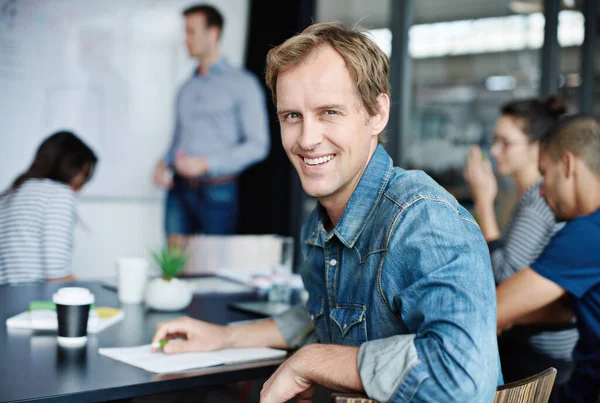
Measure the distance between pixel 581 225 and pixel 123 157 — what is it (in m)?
2.86

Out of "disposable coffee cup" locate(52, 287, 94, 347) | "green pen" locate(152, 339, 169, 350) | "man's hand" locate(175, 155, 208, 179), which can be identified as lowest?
"green pen" locate(152, 339, 169, 350)

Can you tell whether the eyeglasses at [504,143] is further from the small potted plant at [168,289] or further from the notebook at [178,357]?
the notebook at [178,357]

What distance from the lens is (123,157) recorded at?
394cm

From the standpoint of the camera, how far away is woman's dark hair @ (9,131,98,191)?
2828 mm

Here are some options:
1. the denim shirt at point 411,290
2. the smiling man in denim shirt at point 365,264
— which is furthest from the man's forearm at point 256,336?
the denim shirt at point 411,290

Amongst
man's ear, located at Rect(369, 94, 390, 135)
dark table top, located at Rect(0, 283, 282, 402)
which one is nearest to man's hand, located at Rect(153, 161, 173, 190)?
dark table top, located at Rect(0, 283, 282, 402)

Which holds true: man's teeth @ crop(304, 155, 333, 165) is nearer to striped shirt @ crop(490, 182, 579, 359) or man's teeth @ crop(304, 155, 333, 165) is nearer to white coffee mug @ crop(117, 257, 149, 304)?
white coffee mug @ crop(117, 257, 149, 304)

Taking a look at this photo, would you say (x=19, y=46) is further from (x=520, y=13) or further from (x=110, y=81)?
(x=520, y=13)

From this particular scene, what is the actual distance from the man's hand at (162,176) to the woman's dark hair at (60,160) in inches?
47.2

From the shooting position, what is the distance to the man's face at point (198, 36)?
13.6 ft

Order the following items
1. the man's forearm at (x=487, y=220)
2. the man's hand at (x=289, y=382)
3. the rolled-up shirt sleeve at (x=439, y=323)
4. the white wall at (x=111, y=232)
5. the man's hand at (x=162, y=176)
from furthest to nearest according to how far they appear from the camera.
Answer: the man's hand at (x=162, y=176) < the white wall at (x=111, y=232) < the man's forearm at (x=487, y=220) < the man's hand at (x=289, y=382) < the rolled-up shirt sleeve at (x=439, y=323)

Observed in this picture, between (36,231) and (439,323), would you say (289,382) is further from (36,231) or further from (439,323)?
(36,231)

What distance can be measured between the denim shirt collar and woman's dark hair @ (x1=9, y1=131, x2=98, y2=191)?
5.90 ft

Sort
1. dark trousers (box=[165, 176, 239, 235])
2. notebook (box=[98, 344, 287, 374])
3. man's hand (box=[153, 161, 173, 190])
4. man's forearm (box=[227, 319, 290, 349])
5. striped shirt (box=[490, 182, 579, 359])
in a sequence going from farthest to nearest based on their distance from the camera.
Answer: dark trousers (box=[165, 176, 239, 235])
man's hand (box=[153, 161, 173, 190])
striped shirt (box=[490, 182, 579, 359])
man's forearm (box=[227, 319, 290, 349])
notebook (box=[98, 344, 287, 374])
